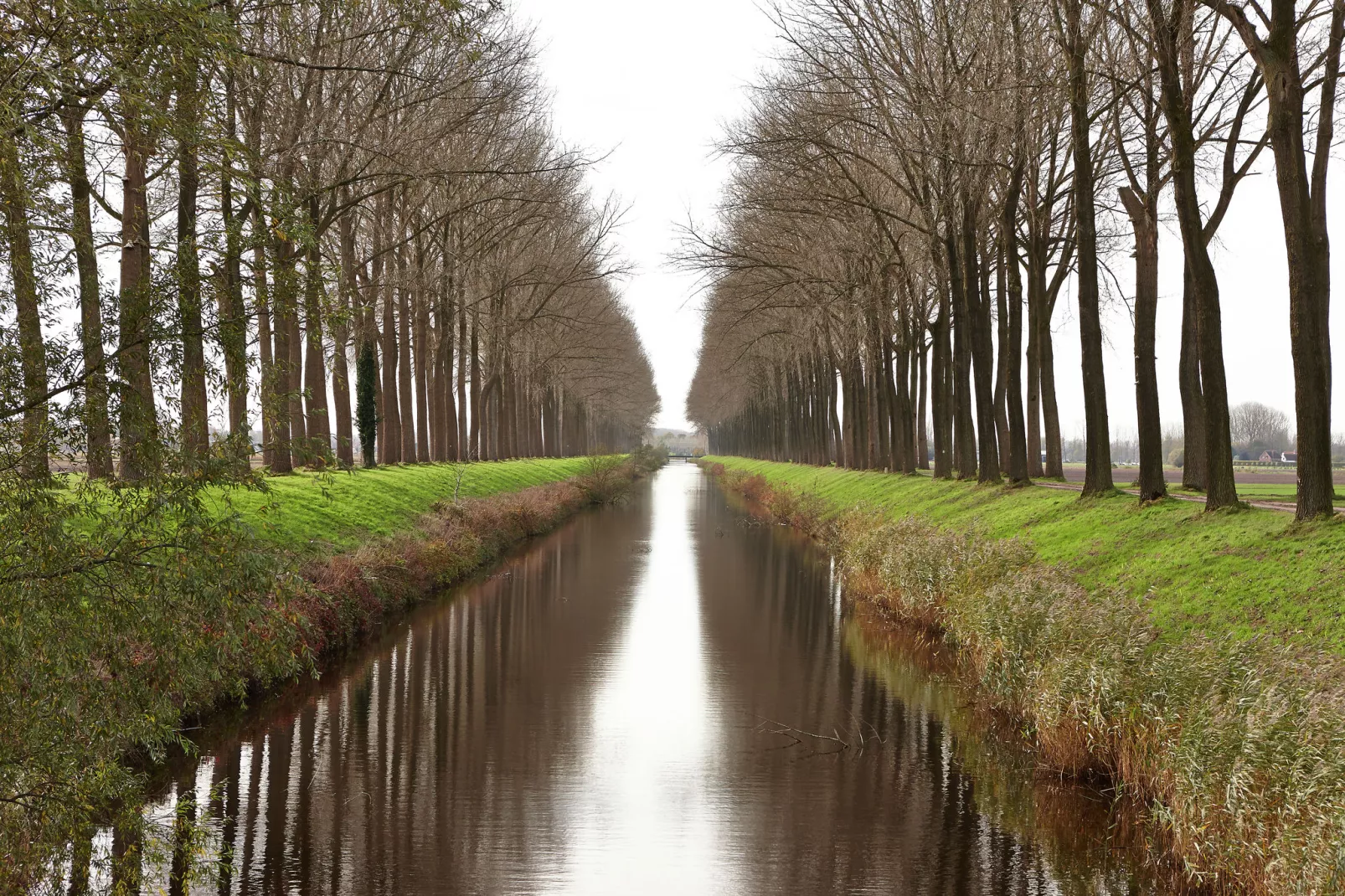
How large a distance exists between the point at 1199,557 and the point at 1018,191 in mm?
11728

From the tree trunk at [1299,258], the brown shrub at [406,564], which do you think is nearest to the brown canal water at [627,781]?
the brown shrub at [406,564]

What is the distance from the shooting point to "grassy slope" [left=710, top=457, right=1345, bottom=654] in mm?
9875

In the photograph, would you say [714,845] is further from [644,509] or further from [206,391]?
[644,509]

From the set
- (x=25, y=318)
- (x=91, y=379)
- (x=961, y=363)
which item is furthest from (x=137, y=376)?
(x=961, y=363)

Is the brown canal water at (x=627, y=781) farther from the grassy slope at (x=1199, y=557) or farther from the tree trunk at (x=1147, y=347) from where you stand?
the tree trunk at (x=1147, y=347)

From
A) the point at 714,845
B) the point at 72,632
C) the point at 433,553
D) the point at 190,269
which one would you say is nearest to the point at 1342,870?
the point at 714,845

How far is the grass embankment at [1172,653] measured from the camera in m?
6.46

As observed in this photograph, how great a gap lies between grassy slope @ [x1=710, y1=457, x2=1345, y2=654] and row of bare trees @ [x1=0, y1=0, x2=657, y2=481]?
8.89 m

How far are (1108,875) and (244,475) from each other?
22.5 ft

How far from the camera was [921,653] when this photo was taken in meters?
14.9

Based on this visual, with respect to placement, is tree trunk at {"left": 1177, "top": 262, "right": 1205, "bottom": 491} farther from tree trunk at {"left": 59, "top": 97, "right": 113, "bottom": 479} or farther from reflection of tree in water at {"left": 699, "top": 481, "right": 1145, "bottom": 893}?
tree trunk at {"left": 59, "top": 97, "right": 113, "bottom": 479}

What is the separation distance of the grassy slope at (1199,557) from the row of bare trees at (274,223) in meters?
8.89

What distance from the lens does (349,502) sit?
2184 centimetres

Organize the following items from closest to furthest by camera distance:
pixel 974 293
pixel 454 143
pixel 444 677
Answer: pixel 444 677, pixel 974 293, pixel 454 143
